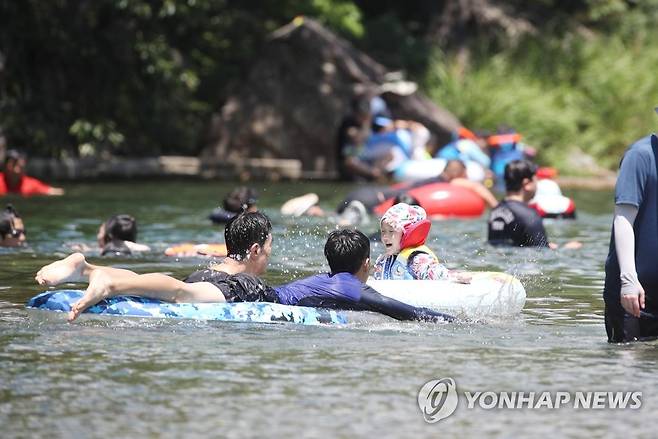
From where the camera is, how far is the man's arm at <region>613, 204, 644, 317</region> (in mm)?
7180

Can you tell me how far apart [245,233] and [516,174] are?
4.79m

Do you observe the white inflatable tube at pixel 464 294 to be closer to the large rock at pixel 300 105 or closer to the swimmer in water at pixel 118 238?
the swimmer in water at pixel 118 238

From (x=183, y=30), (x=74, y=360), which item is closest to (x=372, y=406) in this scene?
(x=74, y=360)

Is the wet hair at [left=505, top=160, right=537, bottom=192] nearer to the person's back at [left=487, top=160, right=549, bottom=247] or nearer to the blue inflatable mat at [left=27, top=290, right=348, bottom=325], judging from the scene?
the person's back at [left=487, top=160, right=549, bottom=247]

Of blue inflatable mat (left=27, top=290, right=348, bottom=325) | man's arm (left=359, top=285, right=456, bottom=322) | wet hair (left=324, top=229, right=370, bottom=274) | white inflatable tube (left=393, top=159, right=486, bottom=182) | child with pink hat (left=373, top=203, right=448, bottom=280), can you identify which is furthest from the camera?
white inflatable tube (left=393, top=159, right=486, bottom=182)

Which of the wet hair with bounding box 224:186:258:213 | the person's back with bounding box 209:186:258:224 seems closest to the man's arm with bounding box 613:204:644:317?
the person's back with bounding box 209:186:258:224

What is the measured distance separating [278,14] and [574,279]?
61.6ft

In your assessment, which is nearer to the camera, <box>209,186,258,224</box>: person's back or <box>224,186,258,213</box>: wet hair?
<box>209,186,258,224</box>: person's back

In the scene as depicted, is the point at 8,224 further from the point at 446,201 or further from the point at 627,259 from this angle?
the point at 627,259

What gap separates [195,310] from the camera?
8.61m

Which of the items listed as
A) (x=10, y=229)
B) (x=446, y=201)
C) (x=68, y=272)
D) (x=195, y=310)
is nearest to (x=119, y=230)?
(x=10, y=229)

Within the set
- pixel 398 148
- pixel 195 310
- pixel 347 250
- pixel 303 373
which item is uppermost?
pixel 398 148

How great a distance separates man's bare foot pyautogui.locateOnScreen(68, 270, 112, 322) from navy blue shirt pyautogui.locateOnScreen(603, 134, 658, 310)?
2865 millimetres

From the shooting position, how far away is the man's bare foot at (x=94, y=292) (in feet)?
26.8
